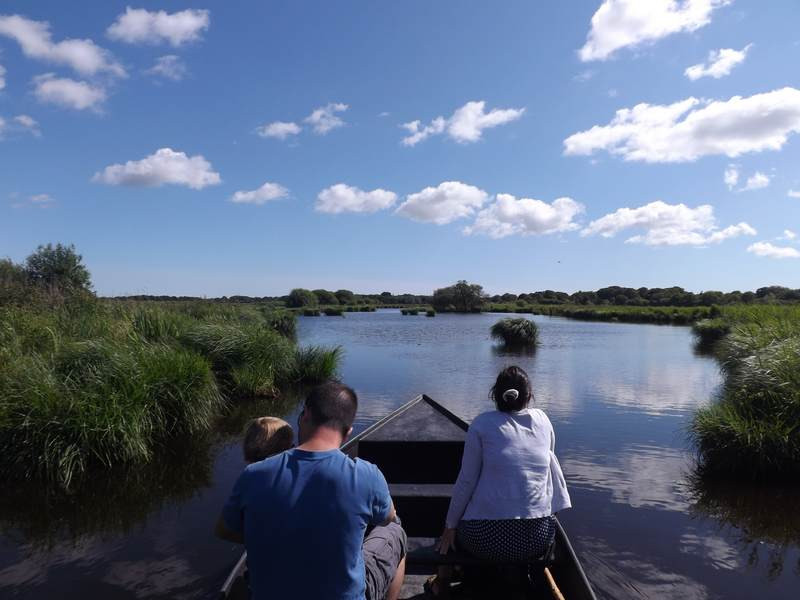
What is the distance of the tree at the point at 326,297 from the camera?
109 meters

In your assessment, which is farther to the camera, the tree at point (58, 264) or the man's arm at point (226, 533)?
the tree at point (58, 264)

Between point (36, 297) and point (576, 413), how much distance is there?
14120 millimetres

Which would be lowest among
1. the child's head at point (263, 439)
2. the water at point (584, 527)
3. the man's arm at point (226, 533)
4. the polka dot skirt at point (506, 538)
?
the water at point (584, 527)

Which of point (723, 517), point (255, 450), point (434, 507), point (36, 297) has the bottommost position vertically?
point (723, 517)

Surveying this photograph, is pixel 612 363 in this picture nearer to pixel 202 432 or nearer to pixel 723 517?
pixel 723 517

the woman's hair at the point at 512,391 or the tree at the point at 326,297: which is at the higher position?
the tree at the point at 326,297

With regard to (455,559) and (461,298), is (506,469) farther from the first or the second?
(461,298)

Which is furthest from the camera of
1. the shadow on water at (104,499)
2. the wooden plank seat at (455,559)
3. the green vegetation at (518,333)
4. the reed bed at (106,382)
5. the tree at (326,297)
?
the tree at (326,297)

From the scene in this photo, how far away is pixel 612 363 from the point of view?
22.0m

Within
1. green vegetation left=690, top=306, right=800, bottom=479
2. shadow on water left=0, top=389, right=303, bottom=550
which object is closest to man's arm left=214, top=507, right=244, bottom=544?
shadow on water left=0, top=389, right=303, bottom=550

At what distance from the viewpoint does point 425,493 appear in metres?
4.86

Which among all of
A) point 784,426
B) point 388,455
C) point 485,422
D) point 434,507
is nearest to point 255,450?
point 485,422

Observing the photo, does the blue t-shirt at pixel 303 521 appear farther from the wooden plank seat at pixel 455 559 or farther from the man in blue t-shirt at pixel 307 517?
the wooden plank seat at pixel 455 559

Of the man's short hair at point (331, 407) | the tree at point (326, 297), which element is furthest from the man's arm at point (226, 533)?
the tree at point (326, 297)
